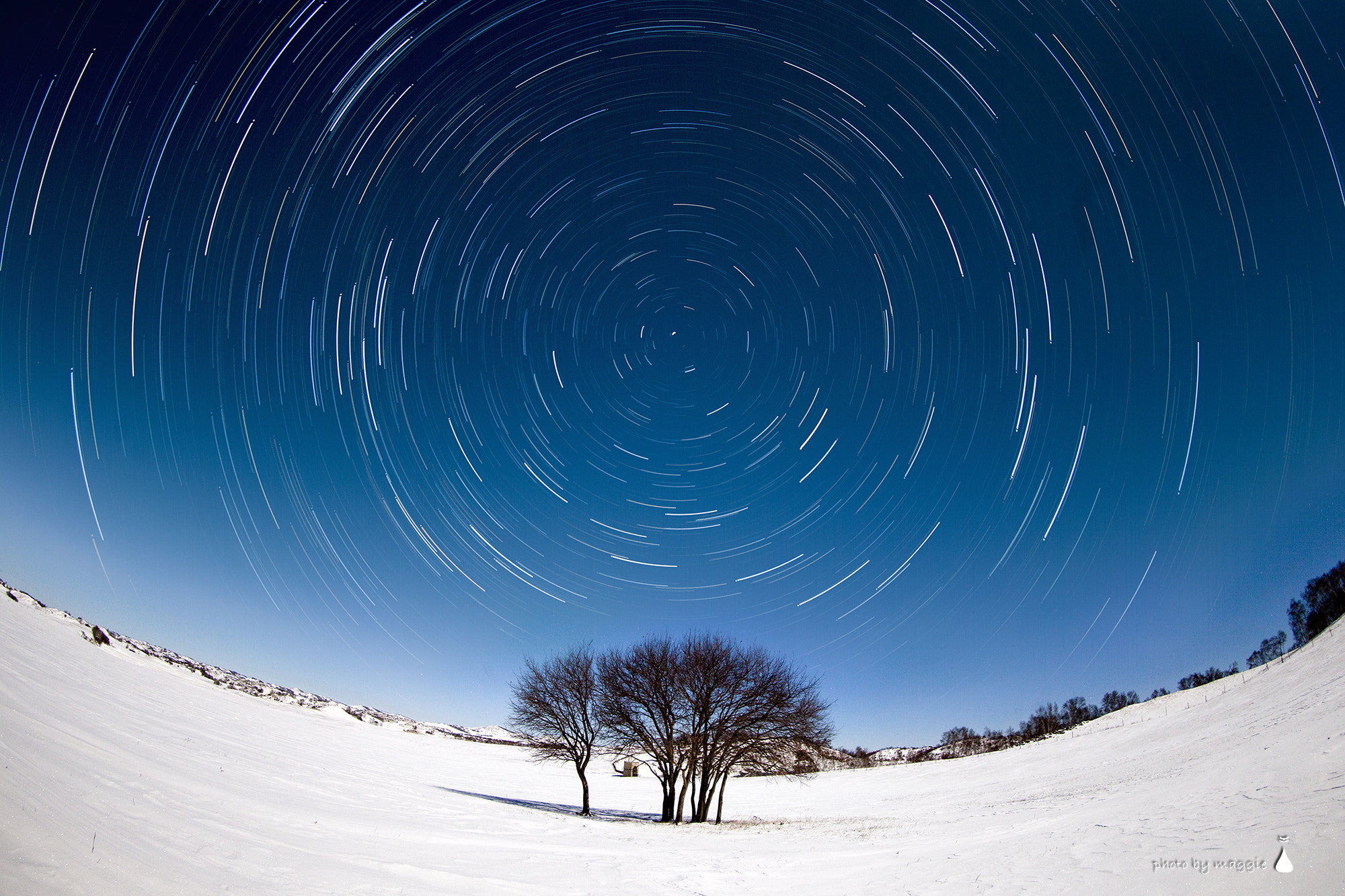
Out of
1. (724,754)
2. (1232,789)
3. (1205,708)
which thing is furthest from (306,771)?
(1205,708)

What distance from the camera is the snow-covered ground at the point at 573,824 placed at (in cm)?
808

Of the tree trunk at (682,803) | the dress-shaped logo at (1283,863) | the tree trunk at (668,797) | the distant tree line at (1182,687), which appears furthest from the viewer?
the distant tree line at (1182,687)

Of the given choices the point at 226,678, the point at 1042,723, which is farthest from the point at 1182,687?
the point at 226,678

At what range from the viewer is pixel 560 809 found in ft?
88.9

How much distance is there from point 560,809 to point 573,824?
28.2ft

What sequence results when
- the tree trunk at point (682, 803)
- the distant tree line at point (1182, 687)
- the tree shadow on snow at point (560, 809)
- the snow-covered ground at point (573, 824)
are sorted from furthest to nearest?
the distant tree line at point (1182, 687) → the tree shadow on snow at point (560, 809) → the tree trunk at point (682, 803) → the snow-covered ground at point (573, 824)

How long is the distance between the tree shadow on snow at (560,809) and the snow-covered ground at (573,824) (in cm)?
41

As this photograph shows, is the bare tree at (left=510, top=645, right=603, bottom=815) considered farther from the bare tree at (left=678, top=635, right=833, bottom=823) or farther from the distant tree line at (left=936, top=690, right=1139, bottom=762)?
the distant tree line at (left=936, top=690, right=1139, bottom=762)

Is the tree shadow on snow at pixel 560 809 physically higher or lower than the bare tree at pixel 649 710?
lower

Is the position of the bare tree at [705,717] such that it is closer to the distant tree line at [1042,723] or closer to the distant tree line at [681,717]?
the distant tree line at [681,717]

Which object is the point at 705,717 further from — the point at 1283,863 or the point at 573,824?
→ the point at 1283,863

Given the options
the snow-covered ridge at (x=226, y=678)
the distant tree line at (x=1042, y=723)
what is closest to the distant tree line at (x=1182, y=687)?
the distant tree line at (x=1042, y=723)

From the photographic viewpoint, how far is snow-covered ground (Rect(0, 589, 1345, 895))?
26.5 feet

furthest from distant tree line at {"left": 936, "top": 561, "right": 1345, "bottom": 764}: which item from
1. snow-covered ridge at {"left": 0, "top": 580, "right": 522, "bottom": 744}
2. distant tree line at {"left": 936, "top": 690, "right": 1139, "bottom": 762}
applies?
snow-covered ridge at {"left": 0, "top": 580, "right": 522, "bottom": 744}
